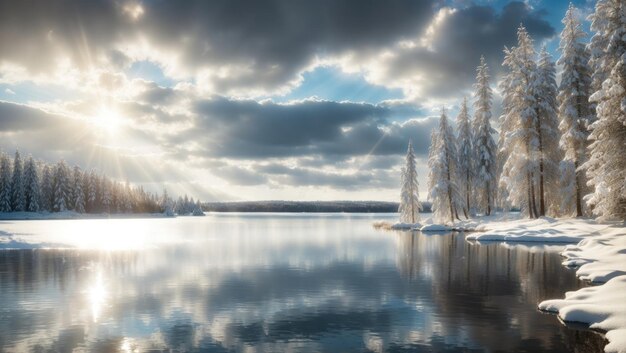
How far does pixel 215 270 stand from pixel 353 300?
36.1 feet

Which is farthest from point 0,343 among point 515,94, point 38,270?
point 515,94

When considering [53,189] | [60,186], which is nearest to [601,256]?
[60,186]

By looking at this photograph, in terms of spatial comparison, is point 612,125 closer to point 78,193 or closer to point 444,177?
point 444,177

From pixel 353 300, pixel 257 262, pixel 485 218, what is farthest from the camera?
pixel 485 218

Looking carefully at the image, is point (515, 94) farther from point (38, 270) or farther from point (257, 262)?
point (38, 270)

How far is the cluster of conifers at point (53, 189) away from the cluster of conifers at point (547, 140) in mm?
87787

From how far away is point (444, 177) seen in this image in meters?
64.2

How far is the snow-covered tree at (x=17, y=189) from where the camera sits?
104312 mm

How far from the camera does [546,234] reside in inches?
1505

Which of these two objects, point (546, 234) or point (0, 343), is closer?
point (0, 343)

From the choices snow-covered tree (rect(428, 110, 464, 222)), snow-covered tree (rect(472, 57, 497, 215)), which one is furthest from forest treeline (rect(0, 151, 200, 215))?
snow-covered tree (rect(472, 57, 497, 215))

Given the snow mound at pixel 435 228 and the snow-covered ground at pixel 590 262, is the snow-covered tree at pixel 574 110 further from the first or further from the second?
the snow mound at pixel 435 228

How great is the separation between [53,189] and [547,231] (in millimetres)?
114848

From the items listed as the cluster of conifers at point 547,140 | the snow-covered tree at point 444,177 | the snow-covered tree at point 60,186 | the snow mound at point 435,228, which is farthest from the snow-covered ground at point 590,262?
the snow-covered tree at point 60,186
